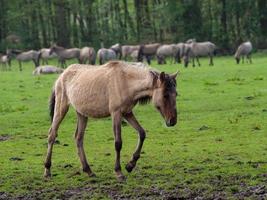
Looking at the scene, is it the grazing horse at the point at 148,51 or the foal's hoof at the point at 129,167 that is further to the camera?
the grazing horse at the point at 148,51

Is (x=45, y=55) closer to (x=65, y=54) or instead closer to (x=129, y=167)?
(x=65, y=54)

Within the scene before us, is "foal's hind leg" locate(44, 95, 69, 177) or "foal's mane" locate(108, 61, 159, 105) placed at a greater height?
"foal's mane" locate(108, 61, 159, 105)

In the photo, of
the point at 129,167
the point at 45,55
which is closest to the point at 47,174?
the point at 129,167

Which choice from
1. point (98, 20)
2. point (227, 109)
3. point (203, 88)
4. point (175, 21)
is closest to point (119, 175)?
point (227, 109)

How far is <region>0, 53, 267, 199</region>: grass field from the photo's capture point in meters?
10.2

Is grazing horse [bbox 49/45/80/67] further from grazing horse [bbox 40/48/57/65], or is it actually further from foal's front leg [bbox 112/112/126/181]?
foal's front leg [bbox 112/112/126/181]

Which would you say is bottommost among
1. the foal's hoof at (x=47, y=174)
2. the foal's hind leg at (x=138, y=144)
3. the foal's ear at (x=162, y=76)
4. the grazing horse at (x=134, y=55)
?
the grazing horse at (x=134, y=55)

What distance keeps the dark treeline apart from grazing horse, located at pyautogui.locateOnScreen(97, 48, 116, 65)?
31.8ft

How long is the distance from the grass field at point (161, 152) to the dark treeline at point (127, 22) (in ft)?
100

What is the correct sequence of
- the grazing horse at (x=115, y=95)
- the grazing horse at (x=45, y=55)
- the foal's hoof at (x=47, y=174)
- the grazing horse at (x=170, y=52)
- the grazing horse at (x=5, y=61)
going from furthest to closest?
the grazing horse at (x=45, y=55)
the grazing horse at (x=5, y=61)
the grazing horse at (x=170, y=52)
the foal's hoof at (x=47, y=174)
the grazing horse at (x=115, y=95)

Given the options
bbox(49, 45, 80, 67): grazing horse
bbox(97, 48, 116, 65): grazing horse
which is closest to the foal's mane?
bbox(97, 48, 116, 65): grazing horse

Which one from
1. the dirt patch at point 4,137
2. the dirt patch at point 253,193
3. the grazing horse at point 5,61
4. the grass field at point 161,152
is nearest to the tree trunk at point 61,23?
the grazing horse at point 5,61

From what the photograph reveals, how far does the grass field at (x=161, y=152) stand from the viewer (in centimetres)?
1016

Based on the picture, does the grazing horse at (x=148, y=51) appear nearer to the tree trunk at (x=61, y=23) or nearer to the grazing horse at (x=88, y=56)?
the grazing horse at (x=88, y=56)
